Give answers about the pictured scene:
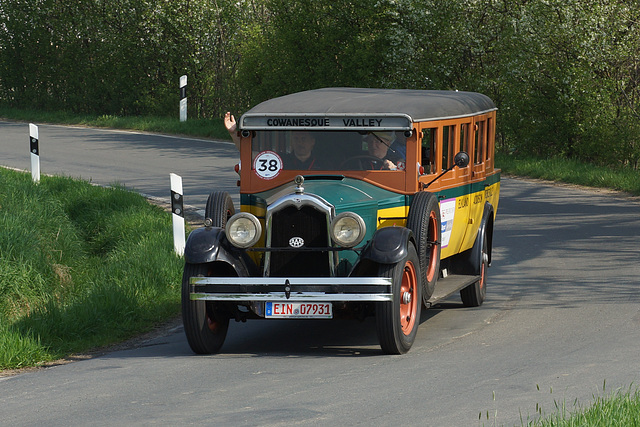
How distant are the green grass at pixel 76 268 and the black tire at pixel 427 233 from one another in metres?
2.66

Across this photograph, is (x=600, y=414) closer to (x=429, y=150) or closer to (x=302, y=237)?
(x=302, y=237)

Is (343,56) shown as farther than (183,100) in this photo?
No

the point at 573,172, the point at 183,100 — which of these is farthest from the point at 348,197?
the point at 183,100

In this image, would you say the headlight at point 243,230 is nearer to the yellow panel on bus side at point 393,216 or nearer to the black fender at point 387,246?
the black fender at point 387,246

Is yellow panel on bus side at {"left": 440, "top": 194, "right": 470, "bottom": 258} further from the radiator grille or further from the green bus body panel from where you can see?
the radiator grille

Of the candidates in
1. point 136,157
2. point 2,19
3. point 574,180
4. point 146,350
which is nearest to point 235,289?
point 146,350

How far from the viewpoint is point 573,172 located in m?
19.7

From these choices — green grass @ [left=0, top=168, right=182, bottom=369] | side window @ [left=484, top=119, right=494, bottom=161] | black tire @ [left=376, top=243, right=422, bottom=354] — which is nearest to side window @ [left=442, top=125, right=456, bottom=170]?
side window @ [left=484, top=119, right=494, bottom=161]

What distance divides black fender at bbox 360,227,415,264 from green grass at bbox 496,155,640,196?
424 inches

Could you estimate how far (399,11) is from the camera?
82.5ft

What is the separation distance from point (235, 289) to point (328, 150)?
163cm

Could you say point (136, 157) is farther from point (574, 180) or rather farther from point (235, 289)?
point (235, 289)

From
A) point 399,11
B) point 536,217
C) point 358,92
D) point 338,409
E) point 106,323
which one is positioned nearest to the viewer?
point 338,409

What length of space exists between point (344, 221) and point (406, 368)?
4.18 feet
